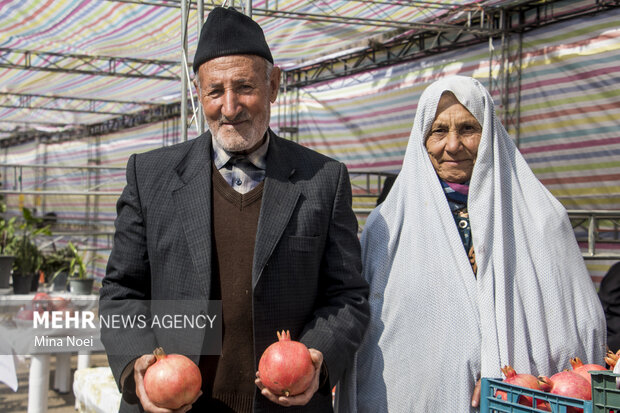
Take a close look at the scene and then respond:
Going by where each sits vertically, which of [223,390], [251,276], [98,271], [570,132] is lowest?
[98,271]

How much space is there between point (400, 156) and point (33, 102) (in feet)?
30.2

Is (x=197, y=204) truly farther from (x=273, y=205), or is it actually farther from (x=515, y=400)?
(x=515, y=400)

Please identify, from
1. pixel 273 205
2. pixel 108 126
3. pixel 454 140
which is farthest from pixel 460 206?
pixel 108 126

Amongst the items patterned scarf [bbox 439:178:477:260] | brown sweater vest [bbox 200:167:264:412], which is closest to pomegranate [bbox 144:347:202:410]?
brown sweater vest [bbox 200:167:264:412]

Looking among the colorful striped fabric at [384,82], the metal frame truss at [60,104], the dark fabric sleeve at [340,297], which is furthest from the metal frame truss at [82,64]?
the dark fabric sleeve at [340,297]

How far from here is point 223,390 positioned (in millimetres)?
1588

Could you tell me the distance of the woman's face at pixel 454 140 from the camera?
1955 millimetres

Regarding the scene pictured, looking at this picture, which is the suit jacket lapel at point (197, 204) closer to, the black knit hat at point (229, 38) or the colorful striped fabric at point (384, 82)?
the black knit hat at point (229, 38)

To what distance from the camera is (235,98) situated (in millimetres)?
1615

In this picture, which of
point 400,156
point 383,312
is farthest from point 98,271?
point 383,312

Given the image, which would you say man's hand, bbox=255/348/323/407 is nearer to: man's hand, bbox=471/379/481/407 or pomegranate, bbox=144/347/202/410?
pomegranate, bbox=144/347/202/410

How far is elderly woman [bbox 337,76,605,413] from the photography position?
181 cm

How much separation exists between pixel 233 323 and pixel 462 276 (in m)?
0.70

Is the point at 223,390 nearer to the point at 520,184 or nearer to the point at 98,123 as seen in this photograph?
the point at 520,184
